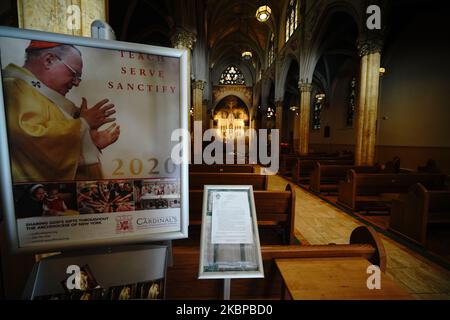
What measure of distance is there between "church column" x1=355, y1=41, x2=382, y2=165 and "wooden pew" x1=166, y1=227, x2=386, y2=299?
599 cm

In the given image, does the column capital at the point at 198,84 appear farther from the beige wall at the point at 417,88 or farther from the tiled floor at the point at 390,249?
the beige wall at the point at 417,88

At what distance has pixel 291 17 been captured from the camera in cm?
1241

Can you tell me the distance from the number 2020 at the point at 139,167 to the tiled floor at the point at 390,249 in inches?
110

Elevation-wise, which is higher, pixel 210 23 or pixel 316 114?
pixel 210 23

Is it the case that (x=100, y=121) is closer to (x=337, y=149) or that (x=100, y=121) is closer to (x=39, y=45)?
(x=39, y=45)

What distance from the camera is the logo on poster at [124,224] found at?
1.08 meters

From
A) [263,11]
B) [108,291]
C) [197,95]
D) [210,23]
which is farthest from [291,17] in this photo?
[108,291]

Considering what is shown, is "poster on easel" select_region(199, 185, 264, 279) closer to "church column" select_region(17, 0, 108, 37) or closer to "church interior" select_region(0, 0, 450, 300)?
"church interior" select_region(0, 0, 450, 300)

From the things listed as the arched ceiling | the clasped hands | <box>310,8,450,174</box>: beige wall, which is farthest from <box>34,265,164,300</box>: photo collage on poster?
<box>310,8,450,174</box>: beige wall

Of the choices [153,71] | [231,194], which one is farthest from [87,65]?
[231,194]

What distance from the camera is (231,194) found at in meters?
1.16

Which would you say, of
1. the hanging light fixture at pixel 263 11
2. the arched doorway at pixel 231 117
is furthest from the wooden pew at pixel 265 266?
the arched doorway at pixel 231 117

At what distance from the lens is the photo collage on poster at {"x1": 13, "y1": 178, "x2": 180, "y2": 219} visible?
0.96 m

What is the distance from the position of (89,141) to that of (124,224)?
476 mm
